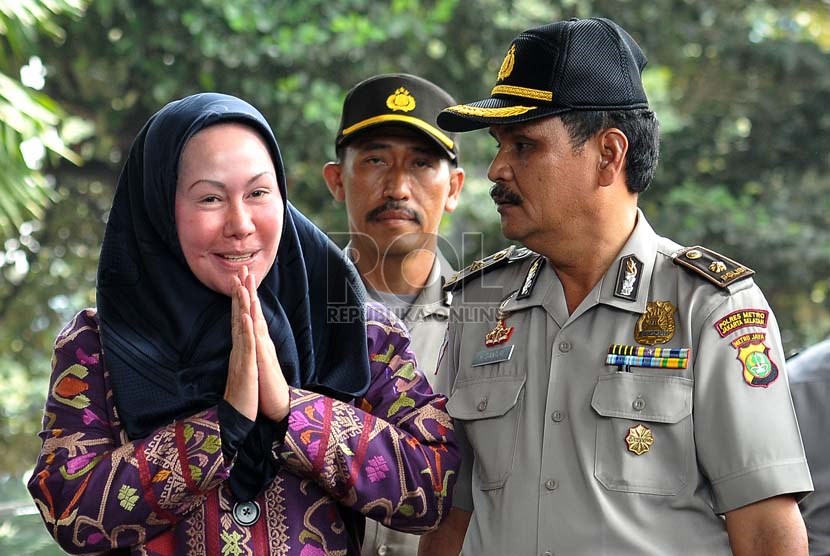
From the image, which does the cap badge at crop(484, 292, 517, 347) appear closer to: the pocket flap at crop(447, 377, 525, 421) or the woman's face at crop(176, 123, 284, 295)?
the pocket flap at crop(447, 377, 525, 421)

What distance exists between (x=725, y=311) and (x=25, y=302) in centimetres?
672

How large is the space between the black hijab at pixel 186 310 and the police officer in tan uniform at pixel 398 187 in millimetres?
1024

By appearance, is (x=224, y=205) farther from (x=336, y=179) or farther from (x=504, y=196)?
(x=336, y=179)

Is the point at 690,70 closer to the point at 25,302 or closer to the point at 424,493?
the point at 25,302

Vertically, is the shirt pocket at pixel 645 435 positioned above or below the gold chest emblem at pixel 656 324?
below

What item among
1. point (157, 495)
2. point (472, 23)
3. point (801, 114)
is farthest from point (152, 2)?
point (157, 495)

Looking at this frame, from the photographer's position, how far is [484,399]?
2.46 meters

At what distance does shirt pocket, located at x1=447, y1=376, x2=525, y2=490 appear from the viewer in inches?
94.3

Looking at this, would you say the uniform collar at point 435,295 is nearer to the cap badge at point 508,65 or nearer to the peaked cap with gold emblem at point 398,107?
the peaked cap with gold emblem at point 398,107

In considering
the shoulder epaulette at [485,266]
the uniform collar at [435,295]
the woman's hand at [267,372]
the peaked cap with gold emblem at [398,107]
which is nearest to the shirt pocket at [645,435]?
the shoulder epaulette at [485,266]

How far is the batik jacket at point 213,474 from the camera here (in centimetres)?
203

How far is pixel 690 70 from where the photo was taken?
8.65m

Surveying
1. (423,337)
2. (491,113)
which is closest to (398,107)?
(423,337)

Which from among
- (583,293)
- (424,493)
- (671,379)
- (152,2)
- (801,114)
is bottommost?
(424,493)
